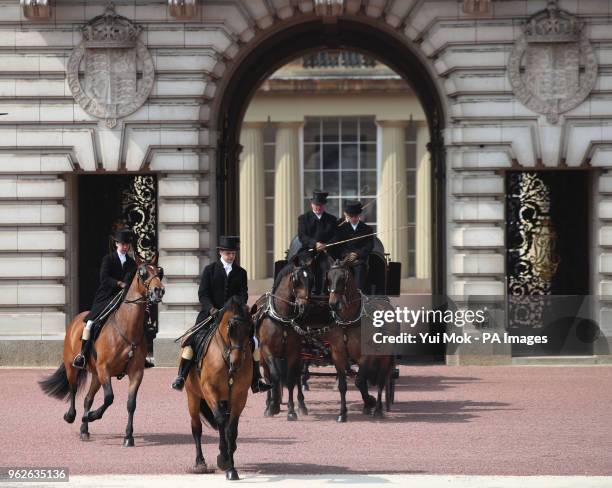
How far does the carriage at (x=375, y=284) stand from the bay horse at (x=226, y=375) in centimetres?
572

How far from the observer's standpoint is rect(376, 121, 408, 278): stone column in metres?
52.8

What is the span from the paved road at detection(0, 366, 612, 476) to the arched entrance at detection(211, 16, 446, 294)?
5.03 meters

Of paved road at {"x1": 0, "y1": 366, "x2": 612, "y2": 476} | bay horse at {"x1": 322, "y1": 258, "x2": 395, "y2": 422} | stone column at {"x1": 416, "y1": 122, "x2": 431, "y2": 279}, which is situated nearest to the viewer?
paved road at {"x1": 0, "y1": 366, "x2": 612, "y2": 476}

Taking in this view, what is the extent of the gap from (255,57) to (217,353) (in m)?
16.3

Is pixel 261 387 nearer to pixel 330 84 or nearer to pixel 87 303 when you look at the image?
pixel 87 303

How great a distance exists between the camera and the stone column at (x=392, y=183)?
2080 inches

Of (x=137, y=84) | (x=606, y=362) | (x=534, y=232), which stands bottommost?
(x=606, y=362)

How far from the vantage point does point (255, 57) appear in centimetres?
3105

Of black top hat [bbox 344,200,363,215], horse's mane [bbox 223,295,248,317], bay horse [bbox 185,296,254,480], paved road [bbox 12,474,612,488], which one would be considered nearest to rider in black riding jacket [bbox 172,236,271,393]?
bay horse [bbox 185,296,254,480]

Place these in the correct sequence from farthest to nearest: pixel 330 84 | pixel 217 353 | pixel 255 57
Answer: pixel 330 84 < pixel 255 57 < pixel 217 353

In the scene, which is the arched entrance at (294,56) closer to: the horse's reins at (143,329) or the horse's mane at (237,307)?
the horse's reins at (143,329)

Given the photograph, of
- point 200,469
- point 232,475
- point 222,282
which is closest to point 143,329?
point 222,282

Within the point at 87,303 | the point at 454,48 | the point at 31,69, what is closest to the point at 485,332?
the point at 454,48

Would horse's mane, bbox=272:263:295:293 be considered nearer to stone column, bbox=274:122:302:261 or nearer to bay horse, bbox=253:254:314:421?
bay horse, bbox=253:254:314:421
